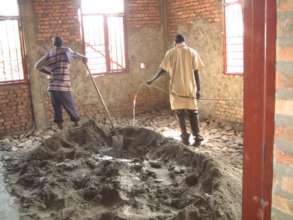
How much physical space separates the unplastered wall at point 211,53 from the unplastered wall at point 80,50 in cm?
82

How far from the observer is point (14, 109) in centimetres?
781

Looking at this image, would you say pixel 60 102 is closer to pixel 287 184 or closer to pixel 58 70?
pixel 58 70

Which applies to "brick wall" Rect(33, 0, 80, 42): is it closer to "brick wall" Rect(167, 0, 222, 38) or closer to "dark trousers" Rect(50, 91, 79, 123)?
"dark trousers" Rect(50, 91, 79, 123)

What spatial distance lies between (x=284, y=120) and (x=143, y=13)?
8.05 metres

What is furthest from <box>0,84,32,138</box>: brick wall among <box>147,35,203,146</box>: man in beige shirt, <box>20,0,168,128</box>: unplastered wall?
<box>147,35,203,146</box>: man in beige shirt

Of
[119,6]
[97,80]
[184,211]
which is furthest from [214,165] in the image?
[119,6]

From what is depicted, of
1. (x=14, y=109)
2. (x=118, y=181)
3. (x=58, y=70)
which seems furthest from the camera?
(x=14, y=109)

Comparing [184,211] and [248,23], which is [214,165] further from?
[248,23]

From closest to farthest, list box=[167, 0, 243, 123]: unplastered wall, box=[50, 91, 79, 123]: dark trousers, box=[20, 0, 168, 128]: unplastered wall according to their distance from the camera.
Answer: box=[50, 91, 79, 123]: dark trousers < box=[167, 0, 243, 123]: unplastered wall < box=[20, 0, 168, 128]: unplastered wall

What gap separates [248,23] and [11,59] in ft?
23.6

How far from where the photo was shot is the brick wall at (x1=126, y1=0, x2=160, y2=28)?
8820 millimetres

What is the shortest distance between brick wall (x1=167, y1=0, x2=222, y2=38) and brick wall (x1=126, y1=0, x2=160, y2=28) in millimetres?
325

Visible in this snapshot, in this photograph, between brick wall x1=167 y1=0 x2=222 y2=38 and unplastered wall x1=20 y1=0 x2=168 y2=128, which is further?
unplastered wall x1=20 y1=0 x2=168 y2=128

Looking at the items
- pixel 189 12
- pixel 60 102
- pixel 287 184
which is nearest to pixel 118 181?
pixel 60 102
